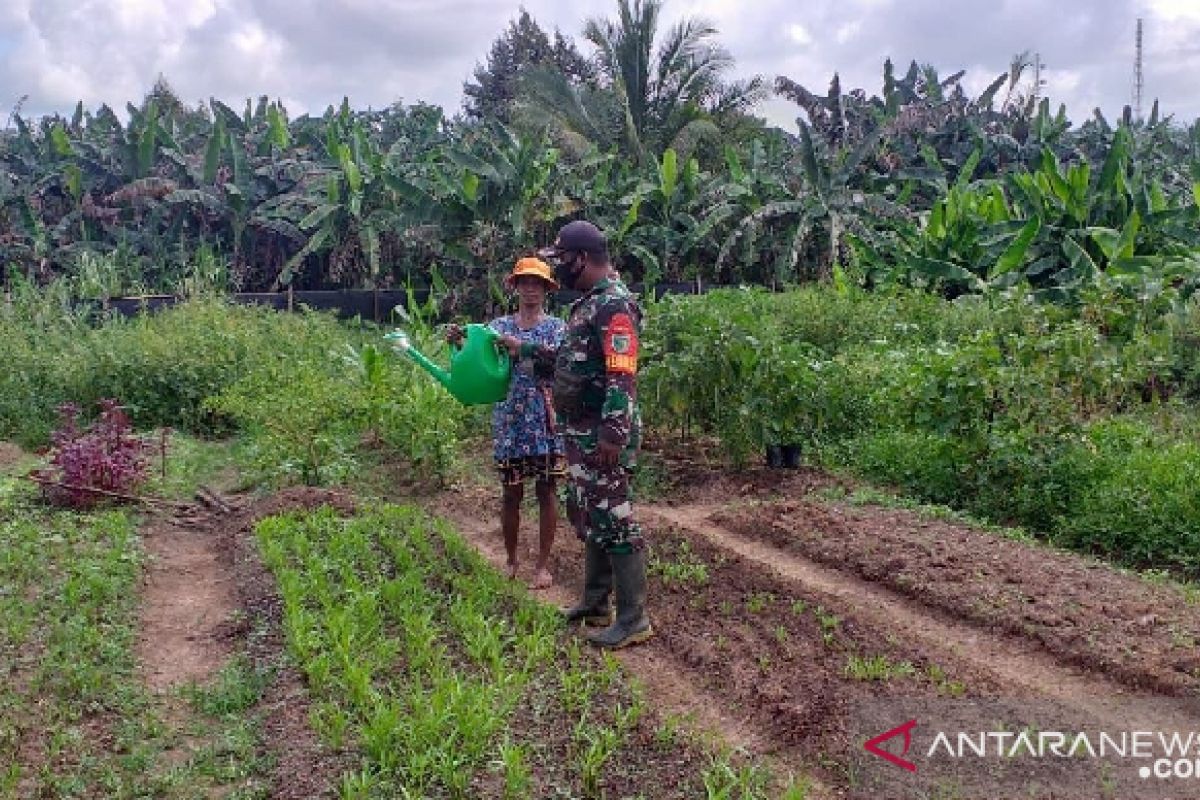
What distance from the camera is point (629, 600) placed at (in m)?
5.22

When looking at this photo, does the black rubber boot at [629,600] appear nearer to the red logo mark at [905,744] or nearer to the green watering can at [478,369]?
the green watering can at [478,369]

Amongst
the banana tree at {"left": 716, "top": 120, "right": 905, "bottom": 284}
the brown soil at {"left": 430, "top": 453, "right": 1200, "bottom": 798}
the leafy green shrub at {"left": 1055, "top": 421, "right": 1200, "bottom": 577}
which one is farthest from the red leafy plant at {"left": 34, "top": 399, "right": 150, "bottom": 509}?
the banana tree at {"left": 716, "top": 120, "right": 905, "bottom": 284}

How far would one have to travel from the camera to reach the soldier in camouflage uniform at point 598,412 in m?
5.09

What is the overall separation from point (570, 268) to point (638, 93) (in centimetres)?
1761

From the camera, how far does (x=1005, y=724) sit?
416cm

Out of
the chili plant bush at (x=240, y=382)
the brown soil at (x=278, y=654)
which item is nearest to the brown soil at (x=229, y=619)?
the brown soil at (x=278, y=654)

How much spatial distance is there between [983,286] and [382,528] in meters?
8.46

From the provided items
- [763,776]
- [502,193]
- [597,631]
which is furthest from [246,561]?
[502,193]

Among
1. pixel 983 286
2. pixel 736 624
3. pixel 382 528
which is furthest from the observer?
pixel 983 286

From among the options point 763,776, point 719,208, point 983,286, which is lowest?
point 763,776

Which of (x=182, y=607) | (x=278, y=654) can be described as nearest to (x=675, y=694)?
(x=278, y=654)

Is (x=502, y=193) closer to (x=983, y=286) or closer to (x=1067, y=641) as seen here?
(x=983, y=286)

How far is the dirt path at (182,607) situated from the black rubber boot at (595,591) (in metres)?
1.69

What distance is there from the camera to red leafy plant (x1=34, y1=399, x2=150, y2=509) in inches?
307
